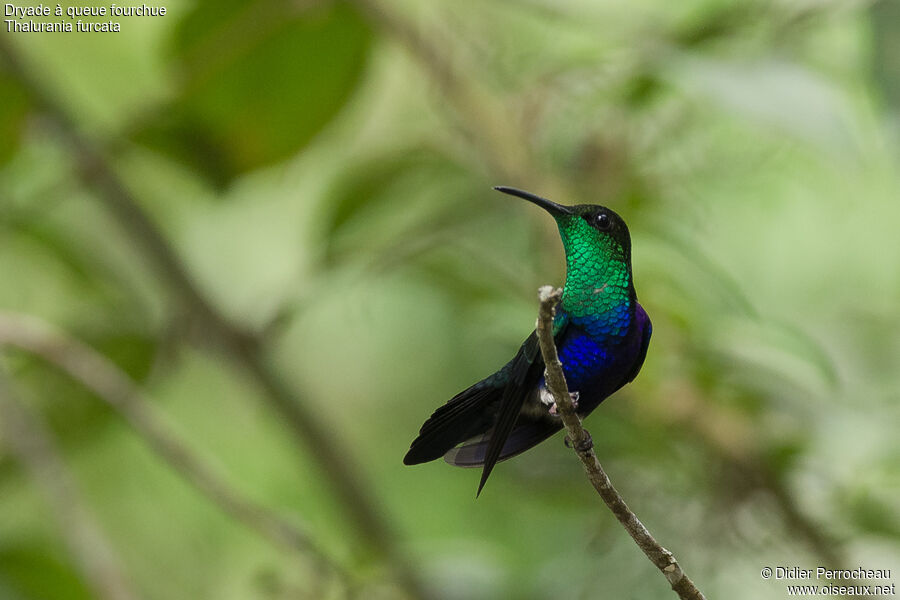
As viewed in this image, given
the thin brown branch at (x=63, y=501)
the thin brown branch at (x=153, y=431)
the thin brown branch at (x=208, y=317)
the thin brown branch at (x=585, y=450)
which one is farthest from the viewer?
the thin brown branch at (x=208, y=317)

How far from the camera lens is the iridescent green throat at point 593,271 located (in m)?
0.64

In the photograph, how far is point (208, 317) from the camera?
2.04 metres

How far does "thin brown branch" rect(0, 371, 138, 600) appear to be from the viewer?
5.35 feet

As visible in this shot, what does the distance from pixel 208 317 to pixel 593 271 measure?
1.51 meters

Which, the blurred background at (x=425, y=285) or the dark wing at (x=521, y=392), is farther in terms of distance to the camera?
the blurred background at (x=425, y=285)

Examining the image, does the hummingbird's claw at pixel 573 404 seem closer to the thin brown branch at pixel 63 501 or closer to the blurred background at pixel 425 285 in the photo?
the blurred background at pixel 425 285

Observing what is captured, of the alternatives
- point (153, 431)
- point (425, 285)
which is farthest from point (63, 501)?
point (425, 285)

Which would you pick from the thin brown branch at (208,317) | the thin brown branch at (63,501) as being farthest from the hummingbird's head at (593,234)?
the thin brown branch at (208,317)

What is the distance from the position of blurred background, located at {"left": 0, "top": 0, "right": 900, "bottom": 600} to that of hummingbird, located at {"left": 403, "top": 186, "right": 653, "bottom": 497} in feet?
2.26

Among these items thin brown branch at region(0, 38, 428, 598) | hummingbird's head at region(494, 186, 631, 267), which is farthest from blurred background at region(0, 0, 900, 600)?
hummingbird's head at region(494, 186, 631, 267)

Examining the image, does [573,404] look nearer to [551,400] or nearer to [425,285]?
[551,400]

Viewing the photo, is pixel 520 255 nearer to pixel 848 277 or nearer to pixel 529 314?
pixel 529 314

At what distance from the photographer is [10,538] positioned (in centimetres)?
226

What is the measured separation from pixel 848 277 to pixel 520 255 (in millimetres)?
752
